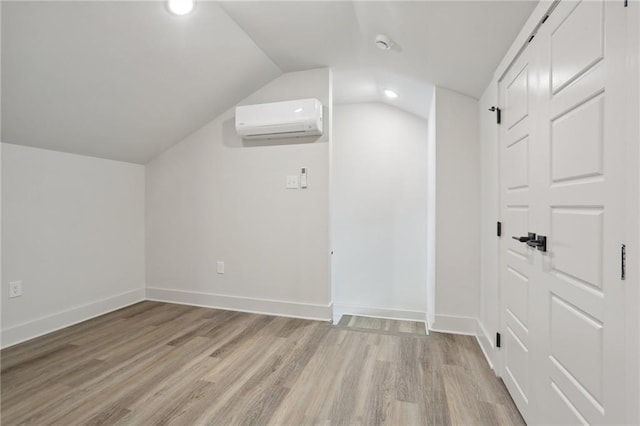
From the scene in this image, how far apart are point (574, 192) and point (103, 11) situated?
2535mm

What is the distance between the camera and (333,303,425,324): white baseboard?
3.71 meters

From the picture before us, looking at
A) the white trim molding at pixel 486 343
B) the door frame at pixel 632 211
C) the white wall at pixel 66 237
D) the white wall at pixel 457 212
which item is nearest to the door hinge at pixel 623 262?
the door frame at pixel 632 211

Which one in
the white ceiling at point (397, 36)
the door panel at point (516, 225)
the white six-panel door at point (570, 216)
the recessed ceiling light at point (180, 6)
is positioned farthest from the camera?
the recessed ceiling light at point (180, 6)

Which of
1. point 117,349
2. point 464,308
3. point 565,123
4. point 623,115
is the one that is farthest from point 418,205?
point 117,349

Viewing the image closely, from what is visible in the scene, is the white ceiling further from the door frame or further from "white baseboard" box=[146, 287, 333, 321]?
"white baseboard" box=[146, 287, 333, 321]

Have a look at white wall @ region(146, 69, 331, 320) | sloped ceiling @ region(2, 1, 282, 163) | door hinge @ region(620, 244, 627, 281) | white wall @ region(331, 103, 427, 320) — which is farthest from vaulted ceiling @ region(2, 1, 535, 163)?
door hinge @ region(620, 244, 627, 281)

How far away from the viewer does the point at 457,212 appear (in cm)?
256

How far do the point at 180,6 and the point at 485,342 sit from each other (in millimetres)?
3121

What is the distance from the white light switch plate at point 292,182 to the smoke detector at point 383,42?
1.34 meters

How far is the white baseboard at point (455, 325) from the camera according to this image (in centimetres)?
252

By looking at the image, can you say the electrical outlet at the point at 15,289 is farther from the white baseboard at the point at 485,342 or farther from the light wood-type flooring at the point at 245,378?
the white baseboard at the point at 485,342

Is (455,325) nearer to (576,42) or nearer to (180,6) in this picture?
(576,42)

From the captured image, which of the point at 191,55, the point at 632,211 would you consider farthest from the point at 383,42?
the point at 632,211

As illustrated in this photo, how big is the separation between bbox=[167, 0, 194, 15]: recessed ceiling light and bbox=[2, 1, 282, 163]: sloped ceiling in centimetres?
5
